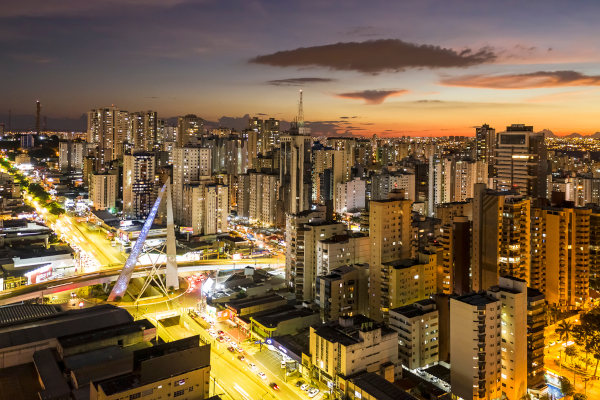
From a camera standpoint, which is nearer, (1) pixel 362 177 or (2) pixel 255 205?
(2) pixel 255 205

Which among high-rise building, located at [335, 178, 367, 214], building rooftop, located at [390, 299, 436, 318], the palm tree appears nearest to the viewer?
building rooftop, located at [390, 299, 436, 318]

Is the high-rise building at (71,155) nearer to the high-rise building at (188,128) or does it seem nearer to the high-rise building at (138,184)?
the high-rise building at (188,128)

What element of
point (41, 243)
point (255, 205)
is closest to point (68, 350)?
point (41, 243)

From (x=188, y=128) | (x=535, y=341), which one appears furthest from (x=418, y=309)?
(x=188, y=128)

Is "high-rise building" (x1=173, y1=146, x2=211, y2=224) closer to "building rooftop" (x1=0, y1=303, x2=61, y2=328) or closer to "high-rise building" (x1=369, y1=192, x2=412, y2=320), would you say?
"building rooftop" (x1=0, y1=303, x2=61, y2=328)

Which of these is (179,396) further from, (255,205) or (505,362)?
(255,205)

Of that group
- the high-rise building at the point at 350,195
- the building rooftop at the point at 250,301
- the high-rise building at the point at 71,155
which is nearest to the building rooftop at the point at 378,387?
the building rooftop at the point at 250,301

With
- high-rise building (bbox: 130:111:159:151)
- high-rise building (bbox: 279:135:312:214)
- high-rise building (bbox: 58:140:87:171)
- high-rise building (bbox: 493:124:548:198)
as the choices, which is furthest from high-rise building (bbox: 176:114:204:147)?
high-rise building (bbox: 493:124:548:198)
